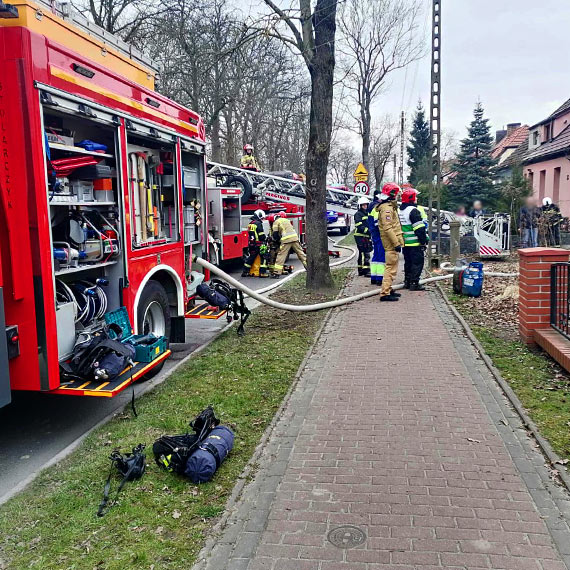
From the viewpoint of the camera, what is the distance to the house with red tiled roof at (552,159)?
90.2 ft

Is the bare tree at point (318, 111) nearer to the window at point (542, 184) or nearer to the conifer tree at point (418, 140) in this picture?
the window at point (542, 184)

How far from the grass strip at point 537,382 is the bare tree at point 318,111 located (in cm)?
391

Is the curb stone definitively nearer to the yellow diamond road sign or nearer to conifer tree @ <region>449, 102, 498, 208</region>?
the yellow diamond road sign

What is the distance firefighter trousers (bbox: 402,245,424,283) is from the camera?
1074 centimetres

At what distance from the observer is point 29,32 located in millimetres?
4289

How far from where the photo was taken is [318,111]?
11062mm

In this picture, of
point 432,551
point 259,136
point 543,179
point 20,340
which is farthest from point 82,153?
point 259,136

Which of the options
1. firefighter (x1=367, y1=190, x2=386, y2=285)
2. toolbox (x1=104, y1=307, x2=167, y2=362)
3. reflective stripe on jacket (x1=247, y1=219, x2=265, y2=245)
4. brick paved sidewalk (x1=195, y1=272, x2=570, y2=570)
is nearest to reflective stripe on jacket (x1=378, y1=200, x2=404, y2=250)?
firefighter (x1=367, y1=190, x2=386, y2=285)

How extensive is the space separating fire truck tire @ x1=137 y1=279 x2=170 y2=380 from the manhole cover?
3.15 meters

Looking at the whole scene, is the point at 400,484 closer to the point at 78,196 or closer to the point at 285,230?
the point at 78,196

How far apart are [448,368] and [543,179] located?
27726 millimetres

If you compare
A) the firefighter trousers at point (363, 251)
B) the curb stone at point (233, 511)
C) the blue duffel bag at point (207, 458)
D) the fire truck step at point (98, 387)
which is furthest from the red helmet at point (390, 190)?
the blue duffel bag at point (207, 458)

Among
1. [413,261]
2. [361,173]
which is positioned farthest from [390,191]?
[361,173]

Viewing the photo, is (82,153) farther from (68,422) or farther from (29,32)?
(68,422)
